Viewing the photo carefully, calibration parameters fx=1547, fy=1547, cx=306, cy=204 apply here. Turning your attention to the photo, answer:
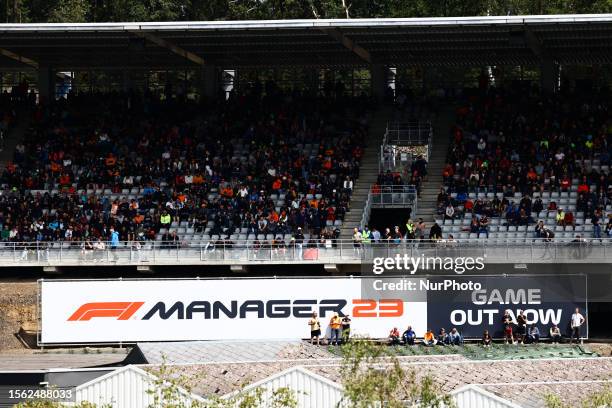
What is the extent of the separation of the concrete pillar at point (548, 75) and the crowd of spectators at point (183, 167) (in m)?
6.83

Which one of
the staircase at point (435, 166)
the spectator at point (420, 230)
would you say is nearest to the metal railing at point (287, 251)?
the spectator at point (420, 230)

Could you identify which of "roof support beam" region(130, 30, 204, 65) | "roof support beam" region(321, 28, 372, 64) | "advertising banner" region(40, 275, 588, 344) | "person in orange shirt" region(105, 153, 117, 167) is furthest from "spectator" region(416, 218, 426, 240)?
"roof support beam" region(130, 30, 204, 65)

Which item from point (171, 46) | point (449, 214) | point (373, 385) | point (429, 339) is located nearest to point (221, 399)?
point (373, 385)

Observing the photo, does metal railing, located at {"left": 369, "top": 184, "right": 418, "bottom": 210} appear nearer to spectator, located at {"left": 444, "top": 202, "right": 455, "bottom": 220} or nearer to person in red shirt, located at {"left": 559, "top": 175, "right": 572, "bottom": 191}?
spectator, located at {"left": 444, "top": 202, "right": 455, "bottom": 220}

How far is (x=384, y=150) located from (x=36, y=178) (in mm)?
12649

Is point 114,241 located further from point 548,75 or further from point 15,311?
point 548,75

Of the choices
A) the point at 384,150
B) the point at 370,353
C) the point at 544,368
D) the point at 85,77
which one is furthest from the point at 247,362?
the point at 85,77

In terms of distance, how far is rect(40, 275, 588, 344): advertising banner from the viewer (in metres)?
43.9

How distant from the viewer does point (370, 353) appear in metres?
24.5

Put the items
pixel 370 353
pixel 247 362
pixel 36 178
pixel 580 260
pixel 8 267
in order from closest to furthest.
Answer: pixel 370 353, pixel 247 362, pixel 580 260, pixel 8 267, pixel 36 178

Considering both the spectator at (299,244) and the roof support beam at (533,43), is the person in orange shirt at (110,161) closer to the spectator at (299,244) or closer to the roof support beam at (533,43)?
the spectator at (299,244)

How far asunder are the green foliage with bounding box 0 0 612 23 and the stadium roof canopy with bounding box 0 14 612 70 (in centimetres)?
1906

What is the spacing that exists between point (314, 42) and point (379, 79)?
148 inches

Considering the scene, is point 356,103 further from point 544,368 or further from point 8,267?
point 544,368
